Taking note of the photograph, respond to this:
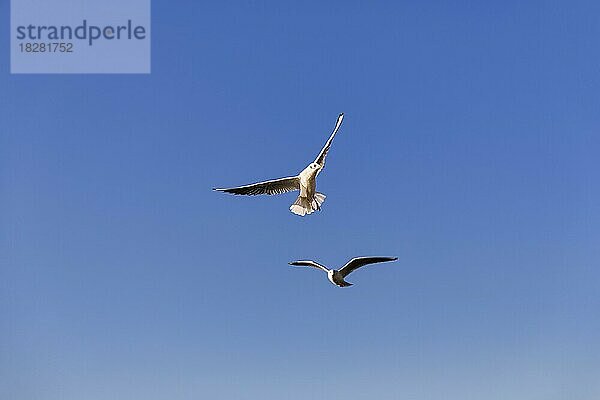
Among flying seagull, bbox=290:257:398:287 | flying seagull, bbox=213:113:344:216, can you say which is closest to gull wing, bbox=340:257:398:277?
flying seagull, bbox=290:257:398:287

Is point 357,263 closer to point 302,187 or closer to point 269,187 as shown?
point 302,187

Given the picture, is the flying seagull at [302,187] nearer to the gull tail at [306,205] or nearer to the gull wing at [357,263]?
the gull tail at [306,205]

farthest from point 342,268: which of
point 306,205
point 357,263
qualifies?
point 306,205

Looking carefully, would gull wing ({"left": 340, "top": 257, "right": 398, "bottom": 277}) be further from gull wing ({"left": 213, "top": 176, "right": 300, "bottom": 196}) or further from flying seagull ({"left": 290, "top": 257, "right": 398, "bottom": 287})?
gull wing ({"left": 213, "top": 176, "right": 300, "bottom": 196})

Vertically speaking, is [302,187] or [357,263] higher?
[302,187]

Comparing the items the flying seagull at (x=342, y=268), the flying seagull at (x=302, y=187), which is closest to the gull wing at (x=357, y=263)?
the flying seagull at (x=342, y=268)

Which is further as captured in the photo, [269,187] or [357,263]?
[269,187]

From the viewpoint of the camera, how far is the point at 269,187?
8188 mm

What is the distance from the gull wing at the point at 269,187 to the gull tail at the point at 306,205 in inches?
5.9

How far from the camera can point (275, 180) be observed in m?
8.09

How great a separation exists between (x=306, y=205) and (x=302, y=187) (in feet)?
0.45

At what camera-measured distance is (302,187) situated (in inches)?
312

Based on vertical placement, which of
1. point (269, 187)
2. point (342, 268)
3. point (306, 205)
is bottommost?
point (342, 268)

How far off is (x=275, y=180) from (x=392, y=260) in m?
1.45
